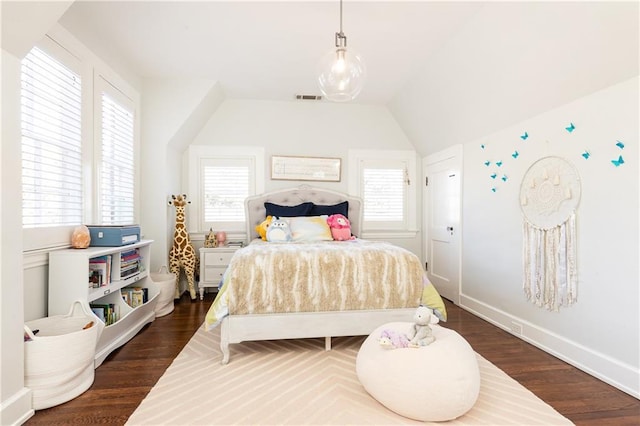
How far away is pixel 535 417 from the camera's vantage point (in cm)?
159

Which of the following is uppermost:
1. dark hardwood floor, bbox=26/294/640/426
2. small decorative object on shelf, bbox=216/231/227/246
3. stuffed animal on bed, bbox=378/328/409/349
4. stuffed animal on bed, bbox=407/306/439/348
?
small decorative object on shelf, bbox=216/231/227/246

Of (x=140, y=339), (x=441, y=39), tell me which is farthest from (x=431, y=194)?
(x=140, y=339)

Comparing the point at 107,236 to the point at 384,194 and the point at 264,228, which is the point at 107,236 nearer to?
the point at 264,228

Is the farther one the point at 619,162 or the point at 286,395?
the point at 619,162

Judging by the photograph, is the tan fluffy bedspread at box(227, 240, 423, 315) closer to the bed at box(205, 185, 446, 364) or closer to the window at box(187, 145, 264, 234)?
the bed at box(205, 185, 446, 364)

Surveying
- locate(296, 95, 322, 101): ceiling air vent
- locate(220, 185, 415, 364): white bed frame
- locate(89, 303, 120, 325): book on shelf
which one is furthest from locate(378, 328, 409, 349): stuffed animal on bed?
locate(296, 95, 322, 101): ceiling air vent

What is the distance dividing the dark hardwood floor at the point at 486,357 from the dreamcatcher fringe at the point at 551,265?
0.42m

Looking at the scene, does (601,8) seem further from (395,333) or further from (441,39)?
(395,333)

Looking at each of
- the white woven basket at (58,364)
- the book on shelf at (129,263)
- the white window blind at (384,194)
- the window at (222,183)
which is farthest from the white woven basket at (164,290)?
the white window blind at (384,194)

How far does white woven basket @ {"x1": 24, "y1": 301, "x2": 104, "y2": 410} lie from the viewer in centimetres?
163

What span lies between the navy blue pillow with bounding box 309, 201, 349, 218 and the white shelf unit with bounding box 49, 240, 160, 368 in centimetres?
208

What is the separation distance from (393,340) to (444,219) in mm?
2623

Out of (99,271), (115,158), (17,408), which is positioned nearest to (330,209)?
(115,158)

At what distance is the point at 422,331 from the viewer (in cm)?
170
